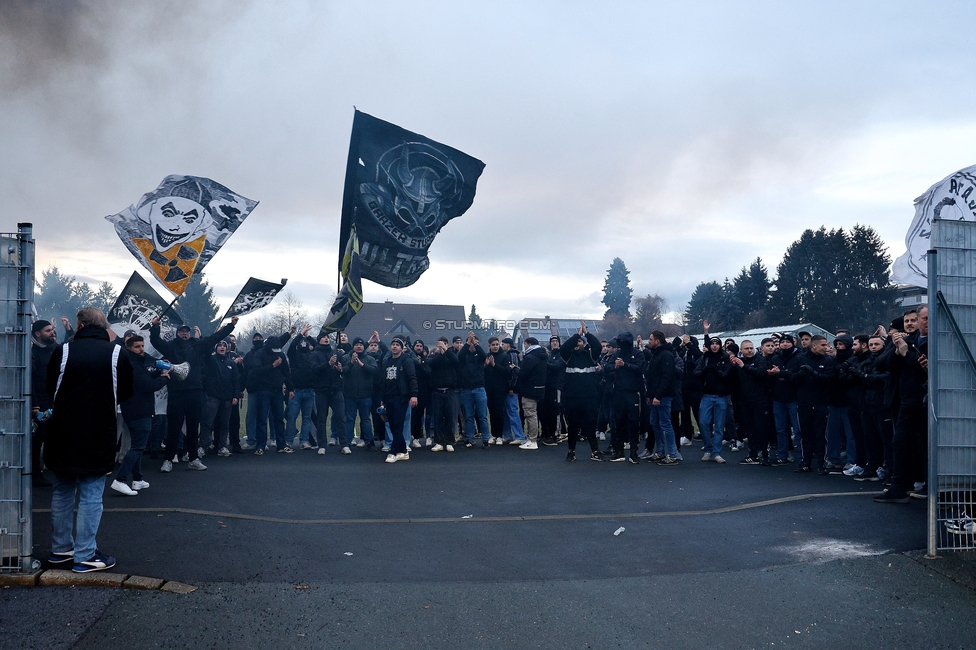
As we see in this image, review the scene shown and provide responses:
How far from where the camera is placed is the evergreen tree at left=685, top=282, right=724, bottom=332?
66125mm

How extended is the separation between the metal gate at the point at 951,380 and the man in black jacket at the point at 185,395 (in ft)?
29.6

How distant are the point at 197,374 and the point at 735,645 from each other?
893 cm

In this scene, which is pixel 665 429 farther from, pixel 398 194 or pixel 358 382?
pixel 398 194

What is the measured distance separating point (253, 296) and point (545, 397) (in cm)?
632

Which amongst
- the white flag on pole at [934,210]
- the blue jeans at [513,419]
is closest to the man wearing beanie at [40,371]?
the blue jeans at [513,419]

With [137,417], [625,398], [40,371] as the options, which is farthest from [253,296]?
[625,398]

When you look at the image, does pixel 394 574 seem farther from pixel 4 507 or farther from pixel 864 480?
pixel 864 480

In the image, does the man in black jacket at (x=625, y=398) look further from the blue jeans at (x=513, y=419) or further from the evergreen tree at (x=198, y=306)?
the evergreen tree at (x=198, y=306)

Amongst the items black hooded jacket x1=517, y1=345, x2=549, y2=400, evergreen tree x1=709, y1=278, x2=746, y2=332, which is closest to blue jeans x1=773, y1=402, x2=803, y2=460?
black hooded jacket x1=517, y1=345, x2=549, y2=400

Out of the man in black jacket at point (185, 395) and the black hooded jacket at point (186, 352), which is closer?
the man in black jacket at point (185, 395)

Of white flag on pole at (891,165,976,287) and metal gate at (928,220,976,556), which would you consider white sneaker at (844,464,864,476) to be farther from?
metal gate at (928,220,976,556)

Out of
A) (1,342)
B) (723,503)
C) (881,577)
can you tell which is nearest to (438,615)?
(881,577)

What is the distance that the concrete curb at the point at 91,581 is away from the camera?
479 cm

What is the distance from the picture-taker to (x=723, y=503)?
314 inches
